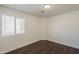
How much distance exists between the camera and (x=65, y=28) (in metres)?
5.36

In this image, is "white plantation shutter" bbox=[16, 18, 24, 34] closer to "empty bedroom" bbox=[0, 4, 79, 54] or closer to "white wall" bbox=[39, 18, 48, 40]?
"empty bedroom" bbox=[0, 4, 79, 54]

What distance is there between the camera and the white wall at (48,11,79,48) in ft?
15.1

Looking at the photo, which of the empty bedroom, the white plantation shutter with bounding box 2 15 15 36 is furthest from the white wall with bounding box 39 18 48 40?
the white plantation shutter with bounding box 2 15 15 36

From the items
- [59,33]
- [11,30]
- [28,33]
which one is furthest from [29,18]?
[59,33]

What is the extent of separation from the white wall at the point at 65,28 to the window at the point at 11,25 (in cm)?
253

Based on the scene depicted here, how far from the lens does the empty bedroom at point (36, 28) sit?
3.73 m

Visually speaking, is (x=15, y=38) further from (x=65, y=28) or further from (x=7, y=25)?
(x=65, y=28)

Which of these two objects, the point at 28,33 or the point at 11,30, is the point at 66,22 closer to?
the point at 28,33

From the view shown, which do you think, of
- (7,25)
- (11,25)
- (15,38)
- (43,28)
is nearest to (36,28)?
(43,28)

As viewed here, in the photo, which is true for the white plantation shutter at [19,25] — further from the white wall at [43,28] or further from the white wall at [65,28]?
the white wall at [43,28]

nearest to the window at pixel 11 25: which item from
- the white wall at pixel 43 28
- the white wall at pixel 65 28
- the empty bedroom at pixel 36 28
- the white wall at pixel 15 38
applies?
the empty bedroom at pixel 36 28

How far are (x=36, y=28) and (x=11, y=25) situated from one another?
9.69 feet

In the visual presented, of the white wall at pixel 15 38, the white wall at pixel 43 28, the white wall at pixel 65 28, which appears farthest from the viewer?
the white wall at pixel 43 28
